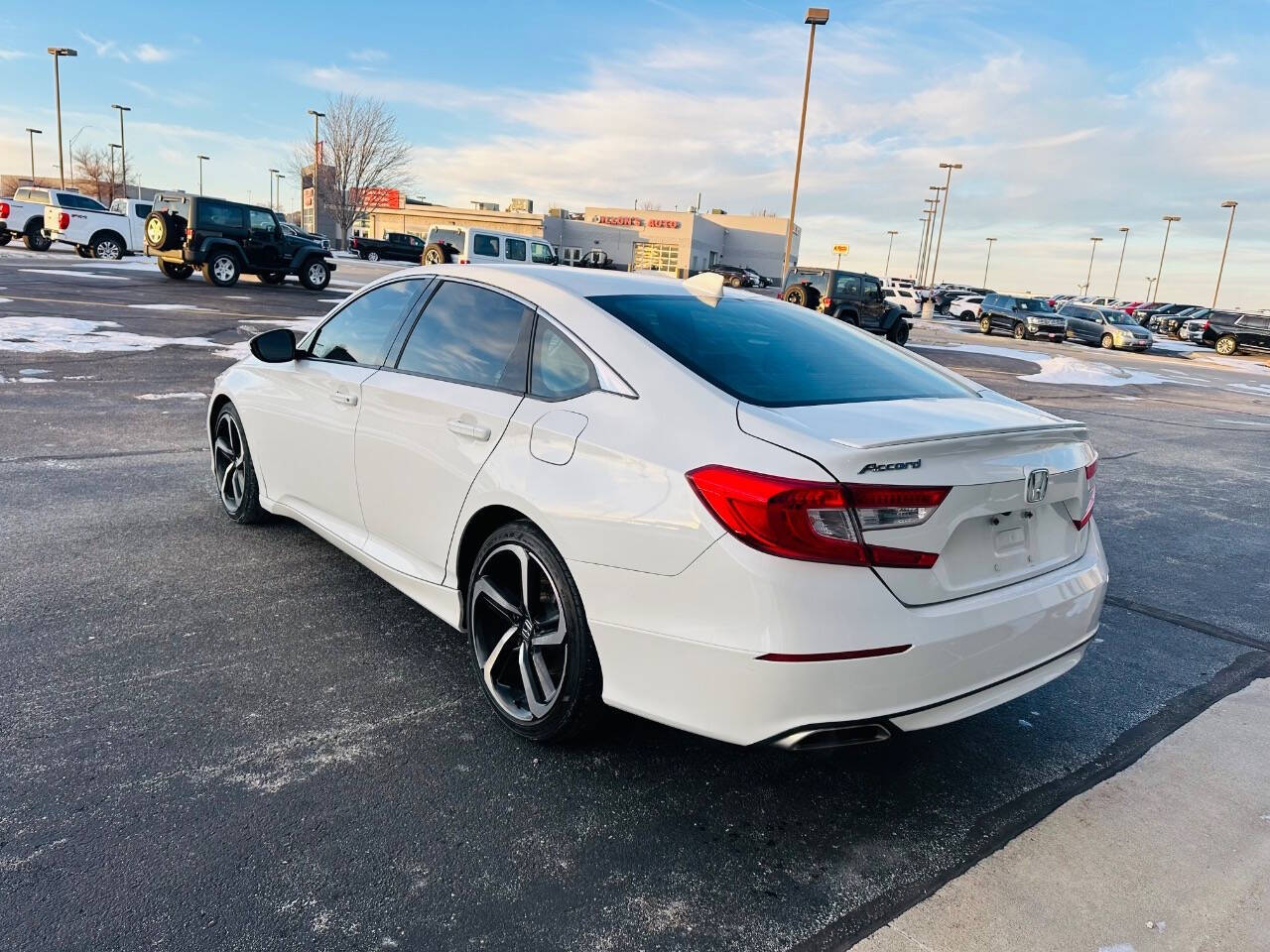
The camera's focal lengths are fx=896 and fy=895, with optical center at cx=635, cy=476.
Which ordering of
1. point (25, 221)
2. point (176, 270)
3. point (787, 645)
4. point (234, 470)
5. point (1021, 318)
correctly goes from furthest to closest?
point (1021, 318) < point (25, 221) < point (176, 270) < point (234, 470) < point (787, 645)

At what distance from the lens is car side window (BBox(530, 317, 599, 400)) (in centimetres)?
282

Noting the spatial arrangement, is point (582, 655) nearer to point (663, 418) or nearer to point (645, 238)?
point (663, 418)

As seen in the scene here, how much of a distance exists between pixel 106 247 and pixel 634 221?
196 feet

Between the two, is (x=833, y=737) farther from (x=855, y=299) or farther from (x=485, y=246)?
(x=485, y=246)

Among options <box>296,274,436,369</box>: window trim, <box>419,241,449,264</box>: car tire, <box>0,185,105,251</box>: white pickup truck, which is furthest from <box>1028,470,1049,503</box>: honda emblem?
<box>0,185,105,251</box>: white pickup truck

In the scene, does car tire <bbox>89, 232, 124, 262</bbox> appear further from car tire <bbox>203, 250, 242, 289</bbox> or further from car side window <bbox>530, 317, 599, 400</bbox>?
car side window <bbox>530, 317, 599, 400</bbox>

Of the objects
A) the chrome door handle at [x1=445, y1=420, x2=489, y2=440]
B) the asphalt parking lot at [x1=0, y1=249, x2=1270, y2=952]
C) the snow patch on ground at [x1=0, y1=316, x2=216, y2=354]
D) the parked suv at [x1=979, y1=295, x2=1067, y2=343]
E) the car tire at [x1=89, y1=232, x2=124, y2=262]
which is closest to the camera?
the asphalt parking lot at [x1=0, y1=249, x2=1270, y2=952]

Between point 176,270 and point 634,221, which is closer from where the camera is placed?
point 176,270

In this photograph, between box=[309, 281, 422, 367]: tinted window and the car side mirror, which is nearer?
box=[309, 281, 422, 367]: tinted window

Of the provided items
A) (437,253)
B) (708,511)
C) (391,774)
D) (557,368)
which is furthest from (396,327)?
(437,253)

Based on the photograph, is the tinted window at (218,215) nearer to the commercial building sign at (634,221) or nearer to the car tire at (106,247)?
the car tire at (106,247)

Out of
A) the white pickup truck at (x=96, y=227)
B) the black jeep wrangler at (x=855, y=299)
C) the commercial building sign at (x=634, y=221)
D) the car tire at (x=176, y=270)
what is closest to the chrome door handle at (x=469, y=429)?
the car tire at (x=176, y=270)

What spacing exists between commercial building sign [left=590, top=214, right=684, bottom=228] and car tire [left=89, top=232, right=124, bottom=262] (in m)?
57.1

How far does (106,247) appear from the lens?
2738cm
